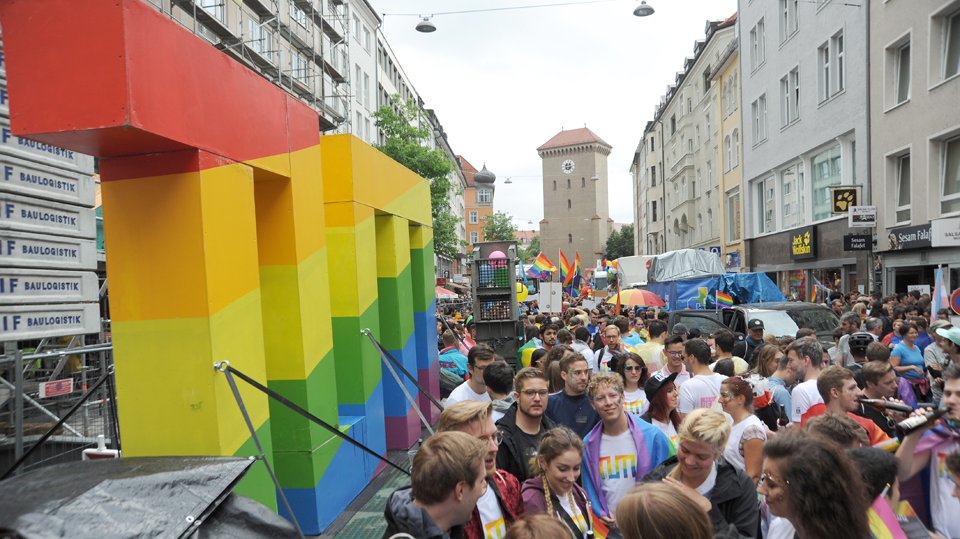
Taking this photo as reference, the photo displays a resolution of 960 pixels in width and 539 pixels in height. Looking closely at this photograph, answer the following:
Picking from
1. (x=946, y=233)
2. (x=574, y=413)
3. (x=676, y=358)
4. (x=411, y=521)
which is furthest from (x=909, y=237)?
(x=411, y=521)

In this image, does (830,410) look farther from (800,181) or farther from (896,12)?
(800,181)

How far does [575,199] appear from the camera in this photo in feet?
310

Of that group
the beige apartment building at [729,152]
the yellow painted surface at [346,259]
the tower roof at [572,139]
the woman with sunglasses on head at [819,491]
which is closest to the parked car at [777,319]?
the yellow painted surface at [346,259]

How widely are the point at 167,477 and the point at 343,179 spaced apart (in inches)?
195

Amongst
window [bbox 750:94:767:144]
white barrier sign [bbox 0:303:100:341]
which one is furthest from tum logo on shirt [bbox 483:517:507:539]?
window [bbox 750:94:767:144]

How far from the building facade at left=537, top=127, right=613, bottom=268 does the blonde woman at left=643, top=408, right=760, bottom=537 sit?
88353mm

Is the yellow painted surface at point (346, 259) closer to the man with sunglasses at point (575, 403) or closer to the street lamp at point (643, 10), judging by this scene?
the man with sunglasses at point (575, 403)

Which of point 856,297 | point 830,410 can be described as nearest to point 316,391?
point 830,410

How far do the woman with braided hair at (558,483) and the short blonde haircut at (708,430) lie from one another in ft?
1.87

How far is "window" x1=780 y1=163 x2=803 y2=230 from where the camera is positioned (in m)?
25.5

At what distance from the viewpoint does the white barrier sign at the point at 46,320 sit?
4.62 metres

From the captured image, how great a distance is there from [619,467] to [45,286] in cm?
411

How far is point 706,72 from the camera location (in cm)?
3988

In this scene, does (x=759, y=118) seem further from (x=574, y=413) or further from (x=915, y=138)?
(x=574, y=413)
